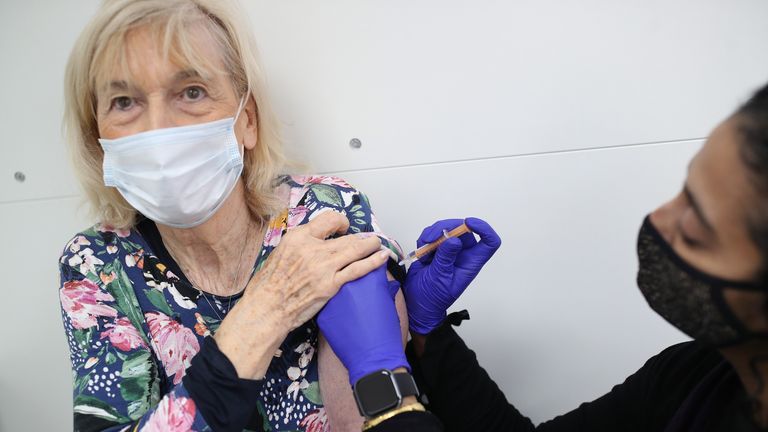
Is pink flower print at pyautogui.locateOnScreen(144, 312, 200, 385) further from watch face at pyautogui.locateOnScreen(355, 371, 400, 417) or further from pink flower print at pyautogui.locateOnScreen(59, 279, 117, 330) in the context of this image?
watch face at pyautogui.locateOnScreen(355, 371, 400, 417)

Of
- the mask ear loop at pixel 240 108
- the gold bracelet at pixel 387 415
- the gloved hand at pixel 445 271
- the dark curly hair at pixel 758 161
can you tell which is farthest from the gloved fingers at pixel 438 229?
the dark curly hair at pixel 758 161

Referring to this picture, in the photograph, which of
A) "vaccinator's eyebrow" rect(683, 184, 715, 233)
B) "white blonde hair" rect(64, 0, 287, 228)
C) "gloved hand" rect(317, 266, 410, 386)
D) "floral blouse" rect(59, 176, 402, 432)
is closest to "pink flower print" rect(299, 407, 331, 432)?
"floral blouse" rect(59, 176, 402, 432)

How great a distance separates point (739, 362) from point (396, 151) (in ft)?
3.01

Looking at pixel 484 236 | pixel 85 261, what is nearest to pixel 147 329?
pixel 85 261

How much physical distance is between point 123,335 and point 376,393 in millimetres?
524

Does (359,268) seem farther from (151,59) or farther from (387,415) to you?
(151,59)

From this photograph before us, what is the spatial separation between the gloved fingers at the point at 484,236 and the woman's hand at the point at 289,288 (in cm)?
20

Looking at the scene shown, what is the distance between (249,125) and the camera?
1316 mm

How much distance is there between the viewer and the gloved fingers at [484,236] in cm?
Answer: 120

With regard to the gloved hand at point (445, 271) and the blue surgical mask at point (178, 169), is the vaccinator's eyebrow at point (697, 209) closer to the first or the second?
the gloved hand at point (445, 271)

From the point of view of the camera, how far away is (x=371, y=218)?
4.32 ft

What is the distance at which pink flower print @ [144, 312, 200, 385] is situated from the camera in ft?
3.94

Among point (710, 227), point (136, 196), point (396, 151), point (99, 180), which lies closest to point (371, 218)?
point (396, 151)

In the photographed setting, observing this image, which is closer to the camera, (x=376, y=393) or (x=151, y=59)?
(x=376, y=393)
